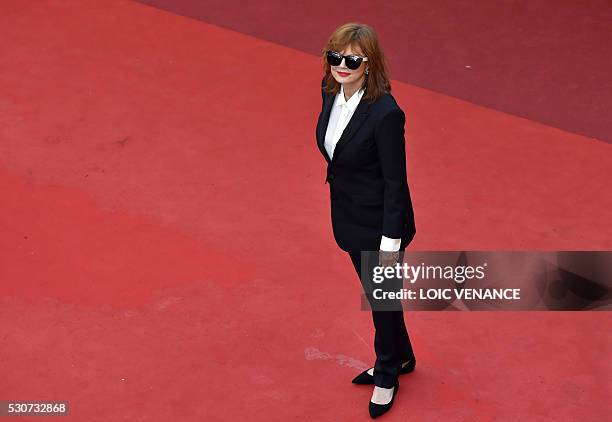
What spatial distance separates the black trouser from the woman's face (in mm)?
798

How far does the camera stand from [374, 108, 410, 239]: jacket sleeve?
4582mm

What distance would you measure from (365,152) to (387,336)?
95 cm

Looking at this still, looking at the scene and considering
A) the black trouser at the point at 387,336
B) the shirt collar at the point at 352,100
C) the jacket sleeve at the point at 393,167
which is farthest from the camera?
the black trouser at the point at 387,336

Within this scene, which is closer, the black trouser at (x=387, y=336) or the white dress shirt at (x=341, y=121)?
the white dress shirt at (x=341, y=121)

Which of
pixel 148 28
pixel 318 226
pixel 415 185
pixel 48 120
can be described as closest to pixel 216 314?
pixel 318 226

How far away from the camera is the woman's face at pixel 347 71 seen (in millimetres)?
4609

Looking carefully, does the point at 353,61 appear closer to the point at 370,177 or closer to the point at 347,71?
the point at 347,71

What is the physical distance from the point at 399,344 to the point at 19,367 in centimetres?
186

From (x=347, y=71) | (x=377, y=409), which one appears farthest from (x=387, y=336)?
(x=347, y=71)

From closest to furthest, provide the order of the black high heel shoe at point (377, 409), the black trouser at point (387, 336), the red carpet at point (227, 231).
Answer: the black trouser at point (387, 336)
the black high heel shoe at point (377, 409)
the red carpet at point (227, 231)

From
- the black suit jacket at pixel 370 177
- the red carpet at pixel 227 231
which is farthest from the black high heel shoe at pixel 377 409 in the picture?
the black suit jacket at pixel 370 177

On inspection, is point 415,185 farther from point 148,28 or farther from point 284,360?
point 148,28

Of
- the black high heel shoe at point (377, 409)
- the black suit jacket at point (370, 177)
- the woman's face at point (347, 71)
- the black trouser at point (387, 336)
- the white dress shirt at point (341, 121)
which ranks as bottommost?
the black high heel shoe at point (377, 409)

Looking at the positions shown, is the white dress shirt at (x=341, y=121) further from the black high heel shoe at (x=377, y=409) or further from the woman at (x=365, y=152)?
the black high heel shoe at (x=377, y=409)
